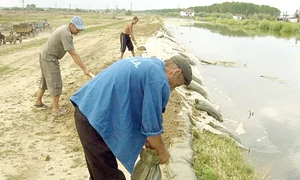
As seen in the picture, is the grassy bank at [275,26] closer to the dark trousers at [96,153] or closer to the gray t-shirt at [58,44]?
the gray t-shirt at [58,44]

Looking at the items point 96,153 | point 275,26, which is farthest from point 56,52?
point 275,26

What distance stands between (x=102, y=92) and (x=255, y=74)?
14.2m

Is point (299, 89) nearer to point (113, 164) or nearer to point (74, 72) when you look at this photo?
point (74, 72)

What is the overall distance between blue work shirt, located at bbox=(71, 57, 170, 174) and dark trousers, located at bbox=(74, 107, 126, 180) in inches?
2.6

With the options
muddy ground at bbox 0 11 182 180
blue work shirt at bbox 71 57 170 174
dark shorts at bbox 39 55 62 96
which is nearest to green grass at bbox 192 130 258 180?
muddy ground at bbox 0 11 182 180

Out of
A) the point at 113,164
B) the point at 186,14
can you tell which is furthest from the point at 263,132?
the point at 186,14

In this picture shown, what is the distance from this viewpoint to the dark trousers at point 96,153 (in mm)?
2279

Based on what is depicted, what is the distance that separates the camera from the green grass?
3.94 m

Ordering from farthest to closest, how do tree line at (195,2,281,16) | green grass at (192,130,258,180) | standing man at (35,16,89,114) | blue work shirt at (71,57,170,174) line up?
1. tree line at (195,2,281,16)
2. standing man at (35,16,89,114)
3. green grass at (192,130,258,180)
4. blue work shirt at (71,57,170,174)

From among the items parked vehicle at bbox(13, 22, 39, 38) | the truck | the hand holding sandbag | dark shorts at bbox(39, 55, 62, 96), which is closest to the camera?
the hand holding sandbag

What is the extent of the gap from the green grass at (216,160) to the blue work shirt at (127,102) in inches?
72.0

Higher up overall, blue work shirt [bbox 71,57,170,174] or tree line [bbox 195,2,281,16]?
tree line [bbox 195,2,281,16]

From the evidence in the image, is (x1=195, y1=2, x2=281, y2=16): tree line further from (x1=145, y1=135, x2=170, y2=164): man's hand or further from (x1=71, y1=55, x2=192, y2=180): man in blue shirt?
(x1=71, y1=55, x2=192, y2=180): man in blue shirt

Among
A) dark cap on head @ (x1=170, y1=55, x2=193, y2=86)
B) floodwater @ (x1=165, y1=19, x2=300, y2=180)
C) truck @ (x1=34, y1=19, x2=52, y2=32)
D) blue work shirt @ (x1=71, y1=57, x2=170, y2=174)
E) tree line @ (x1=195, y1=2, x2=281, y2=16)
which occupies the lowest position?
floodwater @ (x1=165, y1=19, x2=300, y2=180)
